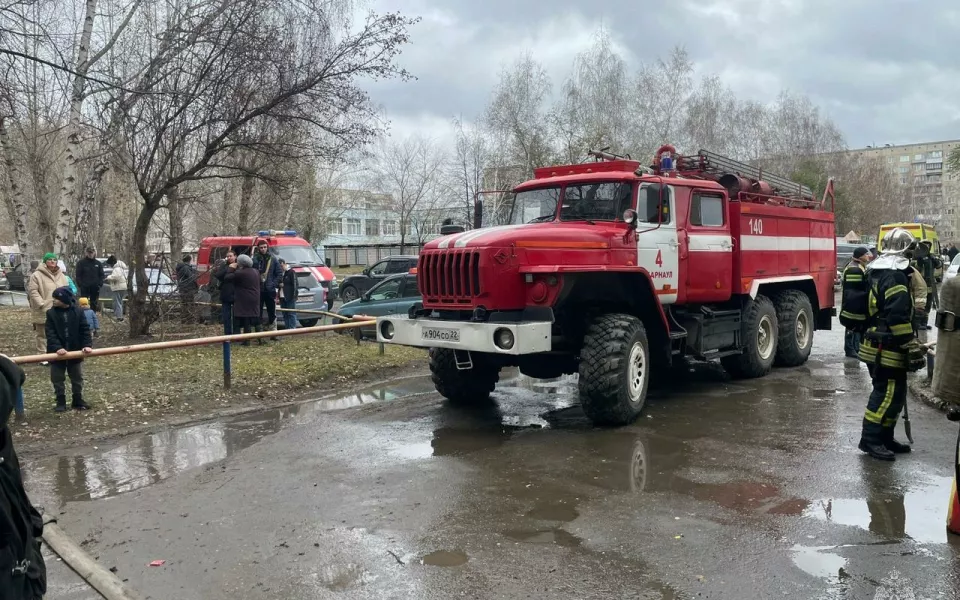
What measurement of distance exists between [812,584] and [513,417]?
4.47 m

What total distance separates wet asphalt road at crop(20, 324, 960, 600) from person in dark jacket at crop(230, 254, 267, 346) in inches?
178

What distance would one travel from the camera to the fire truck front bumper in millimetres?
6742

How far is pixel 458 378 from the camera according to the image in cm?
869

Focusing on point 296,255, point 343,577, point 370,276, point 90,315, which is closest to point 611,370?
point 343,577

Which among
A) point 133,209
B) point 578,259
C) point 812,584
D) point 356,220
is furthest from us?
point 356,220

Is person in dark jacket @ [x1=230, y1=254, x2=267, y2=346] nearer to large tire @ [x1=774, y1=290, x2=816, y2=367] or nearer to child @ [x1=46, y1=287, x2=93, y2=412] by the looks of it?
child @ [x1=46, y1=287, x2=93, y2=412]

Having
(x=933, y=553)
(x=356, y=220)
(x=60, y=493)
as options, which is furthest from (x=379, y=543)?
→ (x=356, y=220)

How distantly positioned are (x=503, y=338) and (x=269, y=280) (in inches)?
324

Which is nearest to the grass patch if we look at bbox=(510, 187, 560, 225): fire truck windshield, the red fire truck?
the red fire truck

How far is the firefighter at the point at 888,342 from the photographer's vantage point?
5.96m

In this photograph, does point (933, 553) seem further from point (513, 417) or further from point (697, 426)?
point (513, 417)

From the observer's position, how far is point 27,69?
9.97 m

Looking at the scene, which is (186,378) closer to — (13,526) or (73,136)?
(73,136)

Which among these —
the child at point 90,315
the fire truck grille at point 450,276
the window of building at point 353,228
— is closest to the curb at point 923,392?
the fire truck grille at point 450,276
